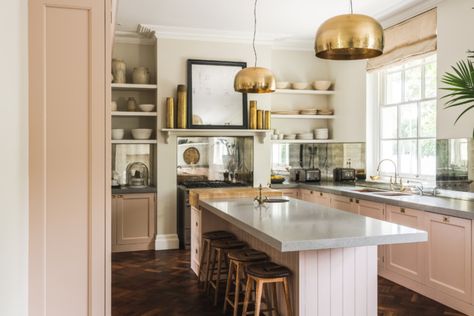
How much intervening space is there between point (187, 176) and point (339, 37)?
420cm

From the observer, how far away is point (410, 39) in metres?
5.06

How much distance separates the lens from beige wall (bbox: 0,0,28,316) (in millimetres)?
1411

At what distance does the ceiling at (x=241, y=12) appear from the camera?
4.96 metres

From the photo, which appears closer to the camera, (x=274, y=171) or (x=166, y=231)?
(x=166, y=231)

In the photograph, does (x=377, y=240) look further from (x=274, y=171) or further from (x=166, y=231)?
(x=274, y=171)

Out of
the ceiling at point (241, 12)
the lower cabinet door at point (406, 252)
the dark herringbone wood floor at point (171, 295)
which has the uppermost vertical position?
the ceiling at point (241, 12)

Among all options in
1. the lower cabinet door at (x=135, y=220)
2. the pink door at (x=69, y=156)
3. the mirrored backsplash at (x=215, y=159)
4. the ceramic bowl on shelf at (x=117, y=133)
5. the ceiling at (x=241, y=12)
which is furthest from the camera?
the mirrored backsplash at (x=215, y=159)

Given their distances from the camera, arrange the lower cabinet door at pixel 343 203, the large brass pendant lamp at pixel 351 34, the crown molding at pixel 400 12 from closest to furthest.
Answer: the large brass pendant lamp at pixel 351 34 → the crown molding at pixel 400 12 → the lower cabinet door at pixel 343 203

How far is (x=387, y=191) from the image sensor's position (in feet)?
17.1

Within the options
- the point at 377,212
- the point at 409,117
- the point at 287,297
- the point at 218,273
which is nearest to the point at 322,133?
the point at 409,117

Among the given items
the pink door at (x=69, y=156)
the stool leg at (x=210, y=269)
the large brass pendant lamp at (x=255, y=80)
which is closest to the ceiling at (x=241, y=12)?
the large brass pendant lamp at (x=255, y=80)

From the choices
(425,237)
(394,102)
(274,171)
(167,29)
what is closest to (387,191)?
(394,102)

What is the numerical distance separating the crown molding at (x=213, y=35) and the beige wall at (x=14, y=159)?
158 inches

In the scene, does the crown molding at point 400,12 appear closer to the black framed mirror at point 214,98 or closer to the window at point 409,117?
the window at point 409,117
